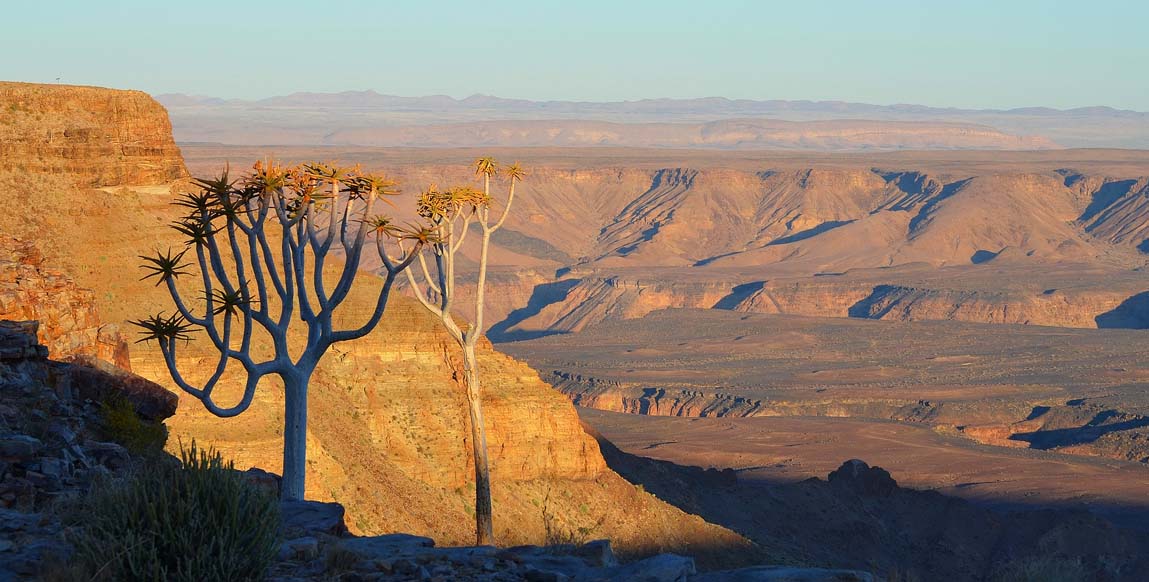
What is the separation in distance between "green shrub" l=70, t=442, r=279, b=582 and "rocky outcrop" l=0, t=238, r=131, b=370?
11456 mm

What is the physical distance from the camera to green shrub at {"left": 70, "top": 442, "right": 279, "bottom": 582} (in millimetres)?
10734

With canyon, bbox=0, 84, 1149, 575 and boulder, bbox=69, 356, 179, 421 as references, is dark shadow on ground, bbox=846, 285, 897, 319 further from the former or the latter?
boulder, bbox=69, 356, 179, 421

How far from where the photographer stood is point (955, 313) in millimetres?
146750

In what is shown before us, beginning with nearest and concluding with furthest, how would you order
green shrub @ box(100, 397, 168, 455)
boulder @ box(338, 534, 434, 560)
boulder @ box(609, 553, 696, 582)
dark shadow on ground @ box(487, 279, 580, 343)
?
boulder @ box(338, 534, 434, 560) → boulder @ box(609, 553, 696, 582) → green shrub @ box(100, 397, 168, 455) → dark shadow on ground @ box(487, 279, 580, 343)

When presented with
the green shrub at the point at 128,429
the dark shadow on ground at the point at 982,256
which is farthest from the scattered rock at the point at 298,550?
the dark shadow on ground at the point at 982,256

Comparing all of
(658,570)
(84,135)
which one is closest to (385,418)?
(84,135)

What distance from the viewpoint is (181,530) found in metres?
10.9

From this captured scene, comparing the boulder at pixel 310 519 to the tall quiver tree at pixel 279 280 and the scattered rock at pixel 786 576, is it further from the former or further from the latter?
the scattered rock at pixel 786 576

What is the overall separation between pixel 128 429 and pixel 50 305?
5.82 metres

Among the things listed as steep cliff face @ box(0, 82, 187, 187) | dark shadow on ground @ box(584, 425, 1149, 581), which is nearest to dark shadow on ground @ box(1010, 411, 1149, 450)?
dark shadow on ground @ box(584, 425, 1149, 581)

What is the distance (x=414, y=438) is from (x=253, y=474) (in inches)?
739

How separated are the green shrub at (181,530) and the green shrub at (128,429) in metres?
6.10

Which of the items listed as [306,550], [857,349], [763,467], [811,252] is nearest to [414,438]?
[306,550]

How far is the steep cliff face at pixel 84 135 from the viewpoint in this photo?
3609 centimetres
